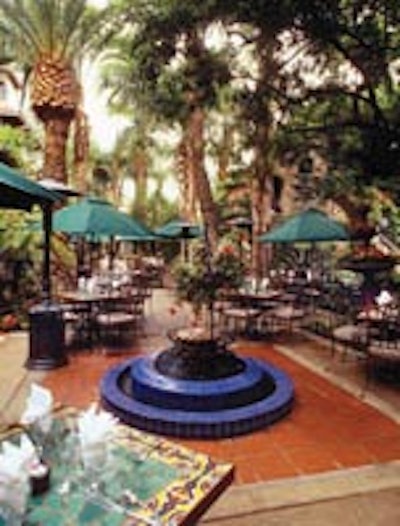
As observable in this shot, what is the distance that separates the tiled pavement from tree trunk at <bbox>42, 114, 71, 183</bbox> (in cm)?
700

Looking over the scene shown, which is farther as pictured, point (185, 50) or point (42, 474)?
point (185, 50)

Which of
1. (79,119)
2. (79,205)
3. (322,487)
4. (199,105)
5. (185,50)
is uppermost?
(79,119)

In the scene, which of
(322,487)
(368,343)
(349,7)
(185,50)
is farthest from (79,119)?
(322,487)

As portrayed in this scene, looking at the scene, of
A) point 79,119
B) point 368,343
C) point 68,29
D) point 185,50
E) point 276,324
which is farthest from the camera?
point 79,119

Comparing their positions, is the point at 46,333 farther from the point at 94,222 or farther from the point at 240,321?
the point at 240,321

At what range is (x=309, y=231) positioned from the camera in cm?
1035

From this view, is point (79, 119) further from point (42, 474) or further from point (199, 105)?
point (42, 474)

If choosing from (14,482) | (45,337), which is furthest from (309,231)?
(14,482)

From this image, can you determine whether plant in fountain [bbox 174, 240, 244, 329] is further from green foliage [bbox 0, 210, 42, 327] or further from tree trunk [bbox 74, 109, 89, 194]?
tree trunk [bbox 74, 109, 89, 194]

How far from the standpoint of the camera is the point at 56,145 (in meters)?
14.2

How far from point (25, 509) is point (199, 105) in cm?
823

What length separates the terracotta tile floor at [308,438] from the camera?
→ 4.96 meters

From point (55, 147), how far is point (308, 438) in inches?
439

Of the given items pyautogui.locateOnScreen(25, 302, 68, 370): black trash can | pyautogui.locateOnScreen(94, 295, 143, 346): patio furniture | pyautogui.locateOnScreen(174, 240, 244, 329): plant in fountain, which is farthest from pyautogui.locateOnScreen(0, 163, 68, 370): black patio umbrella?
pyautogui.locateOnScreen(174, 240, 244, 329): plant in fountain
